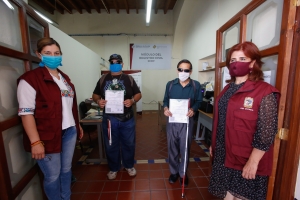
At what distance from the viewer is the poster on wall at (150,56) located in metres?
7.00

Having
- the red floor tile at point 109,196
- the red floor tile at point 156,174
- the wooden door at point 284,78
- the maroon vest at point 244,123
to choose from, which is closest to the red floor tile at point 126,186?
the red floor tile at point 109,196

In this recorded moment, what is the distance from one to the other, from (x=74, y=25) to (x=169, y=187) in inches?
310

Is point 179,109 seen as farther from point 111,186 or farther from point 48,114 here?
point 111,186

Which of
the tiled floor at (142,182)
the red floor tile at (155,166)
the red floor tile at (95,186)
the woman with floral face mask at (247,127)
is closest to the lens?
the woman with floral face mask at (247,127)

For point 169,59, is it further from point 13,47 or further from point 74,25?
point 13,47

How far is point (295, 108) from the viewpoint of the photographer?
0.97 m

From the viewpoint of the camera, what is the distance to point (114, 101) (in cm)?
193

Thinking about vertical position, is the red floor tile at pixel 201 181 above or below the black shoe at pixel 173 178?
below

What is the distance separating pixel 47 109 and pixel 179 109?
1356mm

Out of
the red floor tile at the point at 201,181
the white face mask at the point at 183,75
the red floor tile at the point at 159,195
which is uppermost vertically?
the white face mask at the point at 183,75

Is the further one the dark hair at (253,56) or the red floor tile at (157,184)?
the red floor tile at (157,184)

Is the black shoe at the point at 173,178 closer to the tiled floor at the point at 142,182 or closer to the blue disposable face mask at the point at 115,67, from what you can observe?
the tiled floor at the point at 142,182

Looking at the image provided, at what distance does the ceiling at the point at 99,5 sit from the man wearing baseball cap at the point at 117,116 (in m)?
5.14

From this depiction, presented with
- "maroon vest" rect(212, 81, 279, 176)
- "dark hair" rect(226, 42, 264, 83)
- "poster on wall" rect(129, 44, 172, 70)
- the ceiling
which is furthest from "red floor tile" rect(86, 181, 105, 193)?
the ceiling
